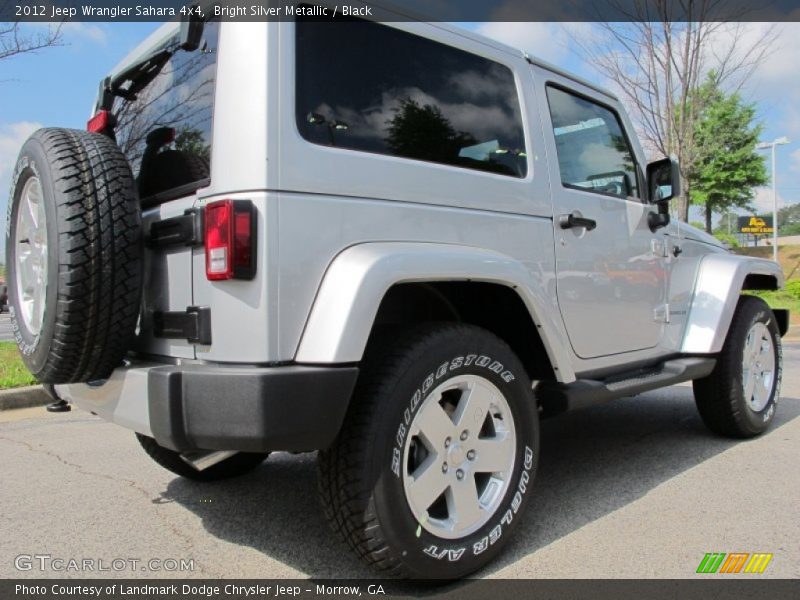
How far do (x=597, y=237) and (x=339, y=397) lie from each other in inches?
69.6

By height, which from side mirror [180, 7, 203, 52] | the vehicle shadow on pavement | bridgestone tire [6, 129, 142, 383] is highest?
side mirror [180, 7, 203, 52]

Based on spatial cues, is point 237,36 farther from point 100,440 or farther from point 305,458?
point 100,440

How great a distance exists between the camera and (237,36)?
2.12 metres

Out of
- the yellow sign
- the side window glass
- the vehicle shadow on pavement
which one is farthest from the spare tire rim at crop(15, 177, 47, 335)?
the yellow sign

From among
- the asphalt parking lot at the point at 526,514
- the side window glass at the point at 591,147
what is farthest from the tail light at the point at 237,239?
the side window glass at the point at 591,147

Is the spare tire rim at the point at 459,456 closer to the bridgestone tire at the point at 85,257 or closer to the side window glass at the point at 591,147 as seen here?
the bridgestone tire at the point at 85,257

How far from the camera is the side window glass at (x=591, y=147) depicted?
3209 millimetres

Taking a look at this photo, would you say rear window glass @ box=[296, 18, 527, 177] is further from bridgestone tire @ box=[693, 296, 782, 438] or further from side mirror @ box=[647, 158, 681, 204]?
bridgestone tire @ box=[693, 296, 782, 438]

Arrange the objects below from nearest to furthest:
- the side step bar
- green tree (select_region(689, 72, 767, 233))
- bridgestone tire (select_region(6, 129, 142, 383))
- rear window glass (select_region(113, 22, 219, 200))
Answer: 1. bridgestone tire (select_region(6, 129, 142, 383))
2. rear window glass (select_region(113, 22, 219, 200))
3. the side step bar
4. green tree (select_region(689, 72, 767, 233))

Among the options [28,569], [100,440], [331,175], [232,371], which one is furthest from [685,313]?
[100,440]

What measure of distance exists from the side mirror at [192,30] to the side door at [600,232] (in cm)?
157

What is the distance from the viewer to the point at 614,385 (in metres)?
3.14

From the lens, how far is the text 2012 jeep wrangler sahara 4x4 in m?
2.00

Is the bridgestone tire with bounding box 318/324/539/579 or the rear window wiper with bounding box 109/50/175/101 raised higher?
the rear window wiper with bounding box 109/50/175/101
